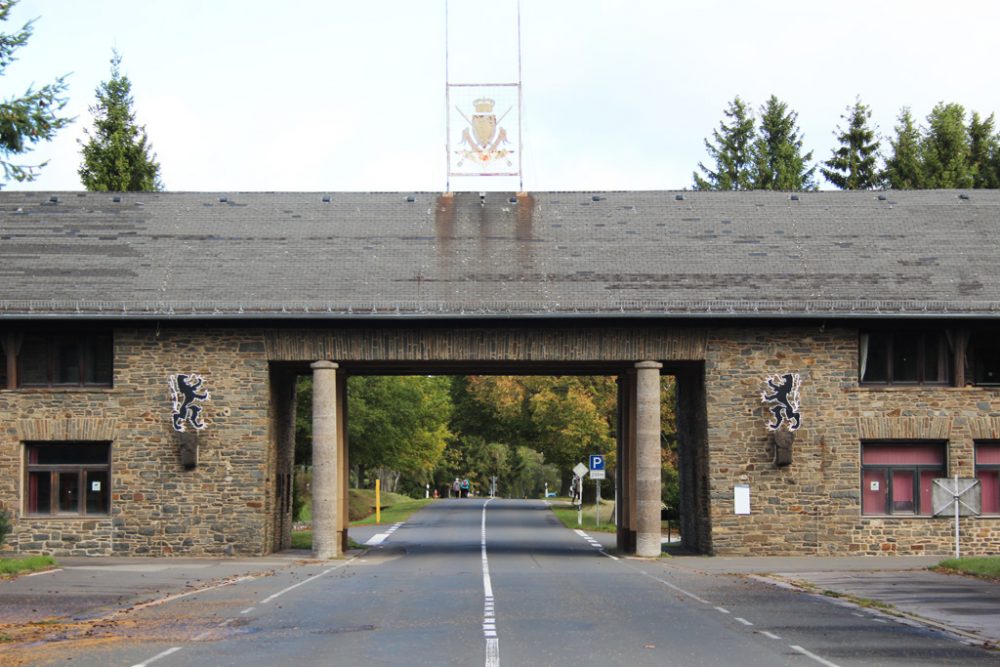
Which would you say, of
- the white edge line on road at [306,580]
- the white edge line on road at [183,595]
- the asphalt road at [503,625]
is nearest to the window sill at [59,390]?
the white edge line on road at [306,580]

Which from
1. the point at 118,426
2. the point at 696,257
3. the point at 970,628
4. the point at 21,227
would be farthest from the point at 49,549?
the point at 970,628

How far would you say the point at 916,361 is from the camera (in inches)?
1372

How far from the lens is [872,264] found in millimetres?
35969

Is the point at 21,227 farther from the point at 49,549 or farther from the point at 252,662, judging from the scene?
the point at 252,662

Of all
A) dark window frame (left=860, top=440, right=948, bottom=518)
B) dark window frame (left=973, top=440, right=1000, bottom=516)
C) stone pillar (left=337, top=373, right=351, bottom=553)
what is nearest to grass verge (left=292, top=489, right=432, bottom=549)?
stone pillar (left=337, top=373, right=351, bottom=553)

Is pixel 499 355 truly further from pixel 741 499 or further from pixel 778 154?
pixel 778 154

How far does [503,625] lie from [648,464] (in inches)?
706

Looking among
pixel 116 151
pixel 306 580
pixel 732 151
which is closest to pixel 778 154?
pixel 732 151

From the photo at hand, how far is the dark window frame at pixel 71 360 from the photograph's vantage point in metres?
34.7

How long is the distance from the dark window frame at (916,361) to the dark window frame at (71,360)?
19.3 m

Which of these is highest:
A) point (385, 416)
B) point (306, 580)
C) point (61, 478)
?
point (385, 416)

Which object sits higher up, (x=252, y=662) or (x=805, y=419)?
(x=805, y=419)

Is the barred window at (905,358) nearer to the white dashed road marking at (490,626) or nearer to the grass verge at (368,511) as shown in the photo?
the white dashed road marking at (490,626)

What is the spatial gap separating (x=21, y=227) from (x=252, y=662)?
2691 cm
